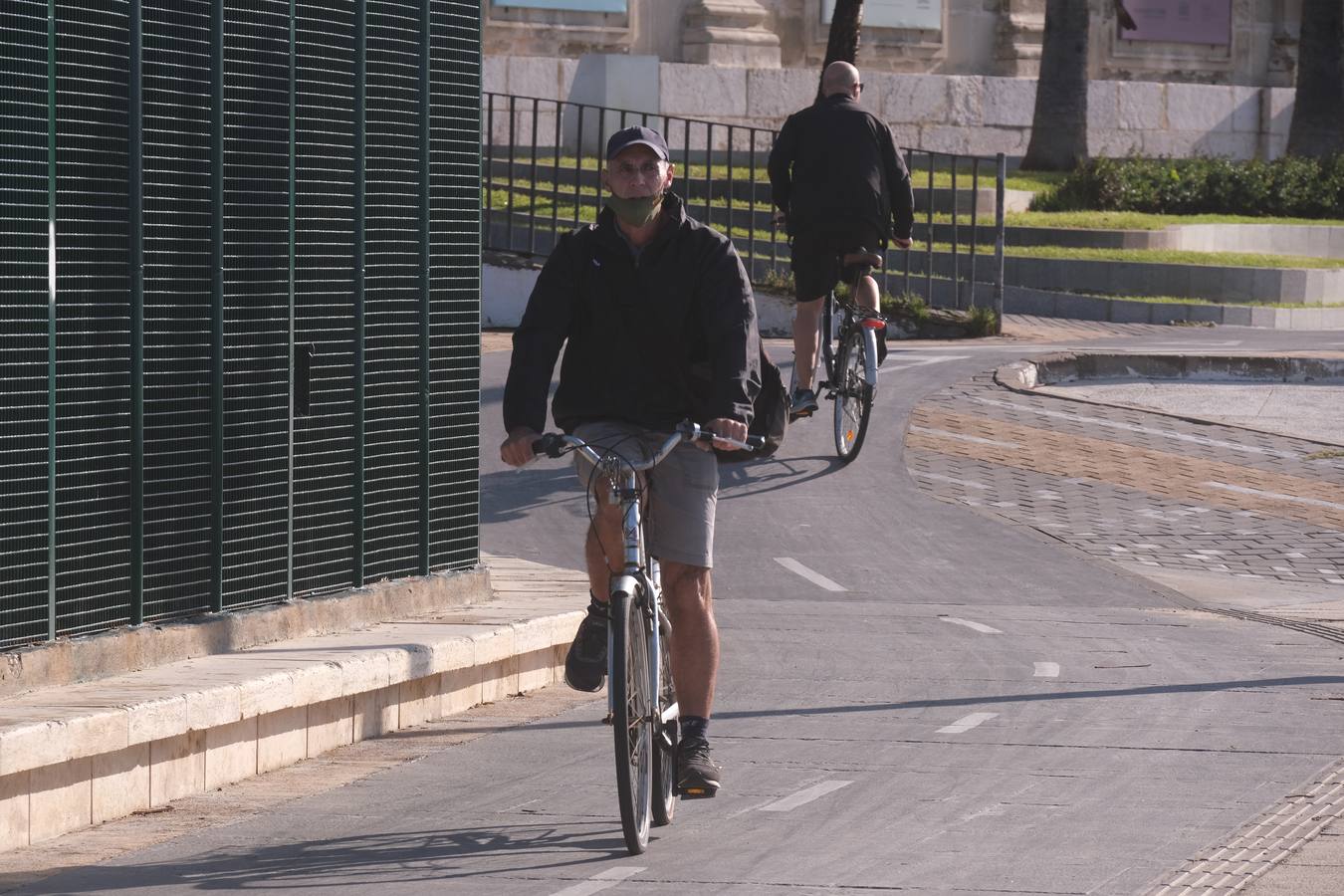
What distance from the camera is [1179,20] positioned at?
36.6m

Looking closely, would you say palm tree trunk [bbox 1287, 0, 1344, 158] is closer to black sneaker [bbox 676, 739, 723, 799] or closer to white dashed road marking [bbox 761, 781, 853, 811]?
white dashed road marking [bbox 761, 781, 853, 811]

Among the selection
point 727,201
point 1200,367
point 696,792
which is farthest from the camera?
point 727,201

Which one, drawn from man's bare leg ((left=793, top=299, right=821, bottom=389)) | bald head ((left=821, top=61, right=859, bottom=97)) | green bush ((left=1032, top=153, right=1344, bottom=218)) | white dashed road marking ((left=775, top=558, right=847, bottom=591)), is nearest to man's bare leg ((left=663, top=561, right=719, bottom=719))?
white dashed road marking ((left=775, top=558, right=847, bottom=591))

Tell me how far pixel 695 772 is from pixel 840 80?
6904mm

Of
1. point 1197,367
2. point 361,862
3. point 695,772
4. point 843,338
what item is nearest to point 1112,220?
point 1197,367

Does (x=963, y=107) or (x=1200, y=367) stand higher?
(x=963, y=107)

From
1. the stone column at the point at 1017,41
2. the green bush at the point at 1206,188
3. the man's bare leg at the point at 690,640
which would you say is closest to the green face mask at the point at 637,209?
the man's bare leg at the point at 690,640

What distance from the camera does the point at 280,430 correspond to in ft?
23.9

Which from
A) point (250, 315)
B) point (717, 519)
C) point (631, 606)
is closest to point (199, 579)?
point (250, 315)

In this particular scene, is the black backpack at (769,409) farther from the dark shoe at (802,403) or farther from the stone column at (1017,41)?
the stone column at (1017,41)

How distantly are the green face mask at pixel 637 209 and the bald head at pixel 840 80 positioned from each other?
252 inches

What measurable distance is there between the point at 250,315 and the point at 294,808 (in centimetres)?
176

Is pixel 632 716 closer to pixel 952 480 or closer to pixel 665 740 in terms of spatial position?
pixel 665 740

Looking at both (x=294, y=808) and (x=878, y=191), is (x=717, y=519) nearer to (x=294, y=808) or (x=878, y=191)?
(x=878, y=191)
